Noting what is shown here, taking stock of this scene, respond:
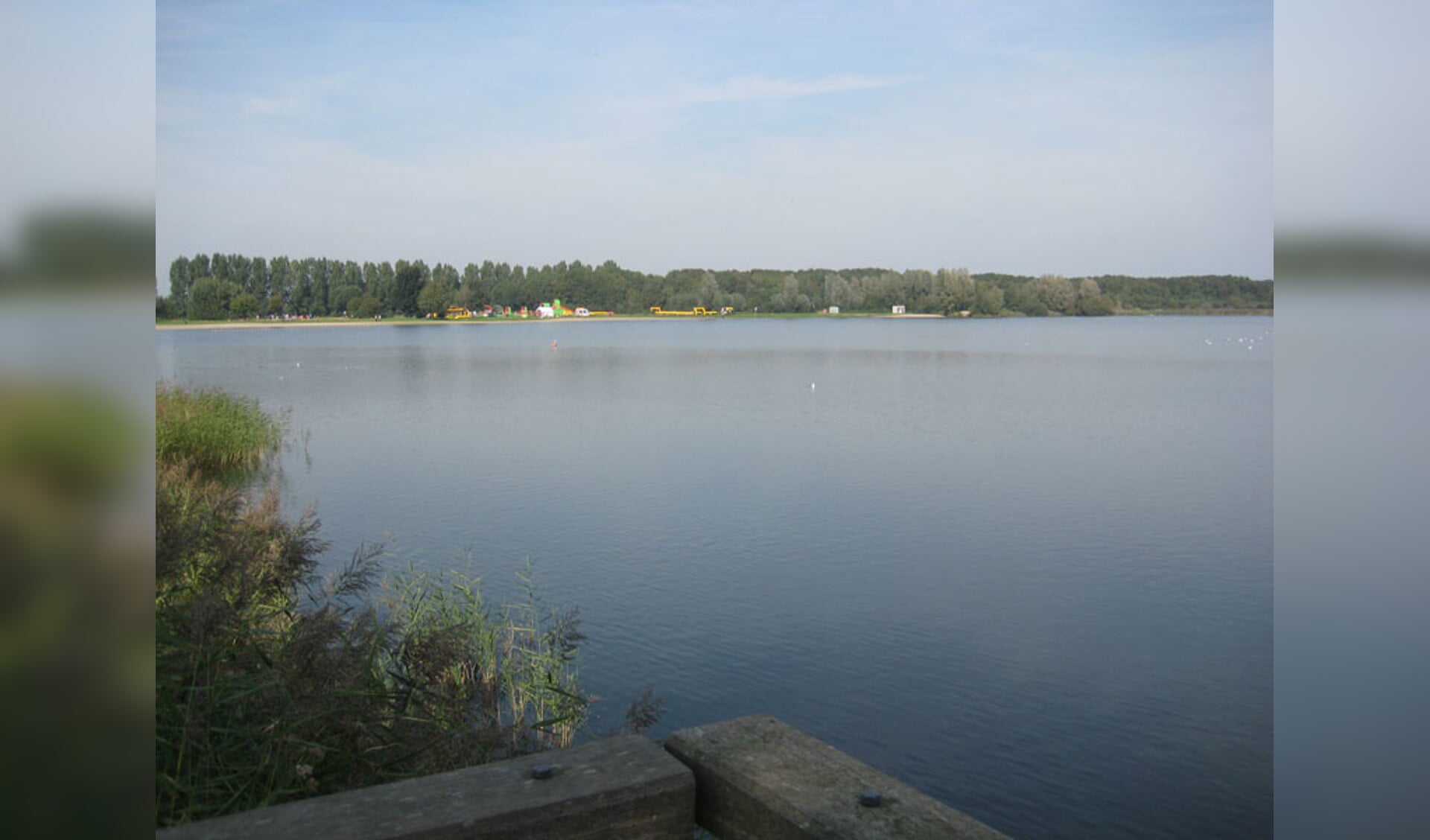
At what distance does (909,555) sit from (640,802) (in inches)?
475

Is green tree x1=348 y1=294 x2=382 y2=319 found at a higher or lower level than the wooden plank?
higher

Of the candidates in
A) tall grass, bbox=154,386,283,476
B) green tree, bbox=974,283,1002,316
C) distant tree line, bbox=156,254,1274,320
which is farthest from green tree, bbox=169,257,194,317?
green tree, bbox=974,283,1002,316

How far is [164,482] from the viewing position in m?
7.02

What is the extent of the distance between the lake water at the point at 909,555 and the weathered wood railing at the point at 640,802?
117 inches

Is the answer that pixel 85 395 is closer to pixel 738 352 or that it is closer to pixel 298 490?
pixel 298 490

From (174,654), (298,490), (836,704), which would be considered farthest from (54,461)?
(298,490)

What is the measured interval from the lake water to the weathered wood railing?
298cm

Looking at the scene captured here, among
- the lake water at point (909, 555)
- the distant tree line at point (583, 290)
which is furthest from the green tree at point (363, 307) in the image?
the lake water at point (909, 555)

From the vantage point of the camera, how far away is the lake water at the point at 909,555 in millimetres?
8398

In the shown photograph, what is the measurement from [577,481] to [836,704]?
988 cm

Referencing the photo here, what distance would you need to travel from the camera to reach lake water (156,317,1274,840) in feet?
27.6

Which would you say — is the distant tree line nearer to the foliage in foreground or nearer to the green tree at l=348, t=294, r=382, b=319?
the green tree at l=348, t=294, r=382, b=319

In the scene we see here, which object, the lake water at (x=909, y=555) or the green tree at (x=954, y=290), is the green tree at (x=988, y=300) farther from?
the lake water at (x=909, y=555)

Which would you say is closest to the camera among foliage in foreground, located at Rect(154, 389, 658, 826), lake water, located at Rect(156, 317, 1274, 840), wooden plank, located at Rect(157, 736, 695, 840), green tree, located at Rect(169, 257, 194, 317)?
wooden plank, located at Rect(157, 736, 695, 840)
